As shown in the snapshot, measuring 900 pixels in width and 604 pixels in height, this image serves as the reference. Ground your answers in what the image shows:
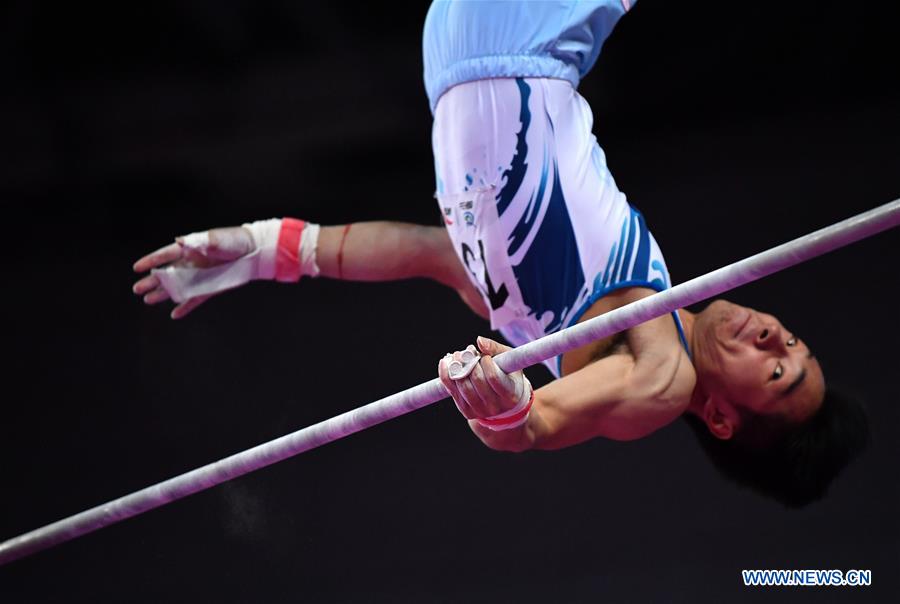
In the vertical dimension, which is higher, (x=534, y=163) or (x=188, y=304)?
(x=534, y=163)

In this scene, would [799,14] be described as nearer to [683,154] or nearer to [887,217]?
[683,154]

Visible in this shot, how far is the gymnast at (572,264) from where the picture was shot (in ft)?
6.54

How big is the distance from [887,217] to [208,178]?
2.12 meters

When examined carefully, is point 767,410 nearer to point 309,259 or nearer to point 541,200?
point 541,200

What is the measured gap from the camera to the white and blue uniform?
2061mm

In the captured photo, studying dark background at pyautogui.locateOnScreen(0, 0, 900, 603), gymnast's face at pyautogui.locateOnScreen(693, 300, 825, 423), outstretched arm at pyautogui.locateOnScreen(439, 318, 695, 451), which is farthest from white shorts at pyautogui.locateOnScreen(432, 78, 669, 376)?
dark background at pyautogui.locateOnScreen(0, 0, 900, 603)

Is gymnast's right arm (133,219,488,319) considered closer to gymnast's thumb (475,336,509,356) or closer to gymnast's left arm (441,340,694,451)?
gymnast's left arm (441,340,694,451)

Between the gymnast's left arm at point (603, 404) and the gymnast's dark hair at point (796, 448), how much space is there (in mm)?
400

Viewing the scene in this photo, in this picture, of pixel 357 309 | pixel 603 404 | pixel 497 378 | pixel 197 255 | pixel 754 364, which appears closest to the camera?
pixel 497 378

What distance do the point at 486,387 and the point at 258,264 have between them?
100cm

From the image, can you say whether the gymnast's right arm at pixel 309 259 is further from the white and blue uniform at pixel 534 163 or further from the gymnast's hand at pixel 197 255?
the white and blue uniform at pixel 534 163

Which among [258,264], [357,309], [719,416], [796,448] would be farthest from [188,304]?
[796,448]

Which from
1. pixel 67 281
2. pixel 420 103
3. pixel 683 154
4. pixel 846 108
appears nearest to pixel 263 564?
pixel 67 281

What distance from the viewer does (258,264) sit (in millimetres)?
2479
